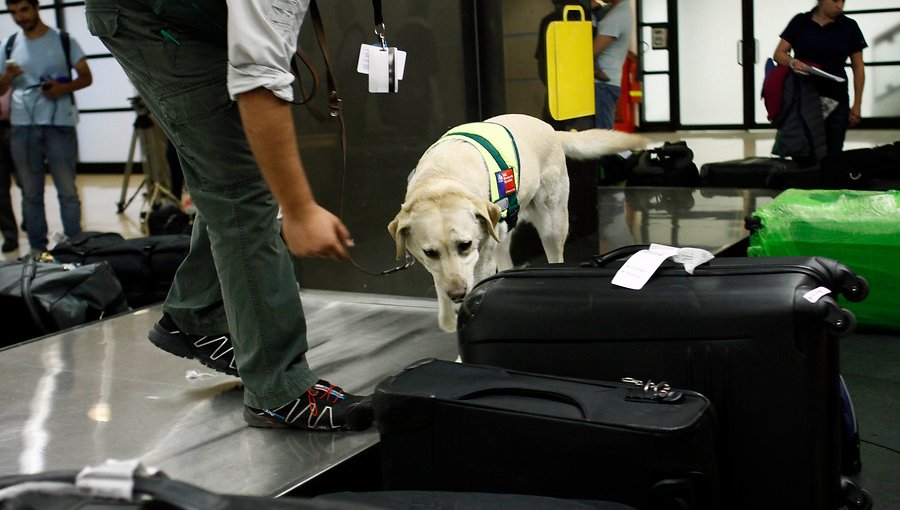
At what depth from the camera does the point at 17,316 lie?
164 inches

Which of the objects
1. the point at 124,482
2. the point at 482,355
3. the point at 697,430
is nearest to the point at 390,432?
the point at 482,355

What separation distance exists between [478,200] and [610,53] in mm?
2818

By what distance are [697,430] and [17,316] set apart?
341 cm

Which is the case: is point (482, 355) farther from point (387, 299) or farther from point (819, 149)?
point (819, 149)

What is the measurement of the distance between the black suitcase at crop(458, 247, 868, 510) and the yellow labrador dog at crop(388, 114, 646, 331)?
30.4 inches

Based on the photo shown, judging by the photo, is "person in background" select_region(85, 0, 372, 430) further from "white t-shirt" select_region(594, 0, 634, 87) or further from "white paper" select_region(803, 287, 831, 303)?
"white t-shirt" select_region(594, 0, 634, 87)

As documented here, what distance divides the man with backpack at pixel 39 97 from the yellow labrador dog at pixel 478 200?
407 centimetres

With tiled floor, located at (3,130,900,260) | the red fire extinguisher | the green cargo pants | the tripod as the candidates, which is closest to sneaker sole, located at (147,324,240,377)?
the green cargo pants

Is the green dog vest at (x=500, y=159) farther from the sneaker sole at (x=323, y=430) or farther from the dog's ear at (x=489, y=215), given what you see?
the sneaker sole at (x=323, y=430)

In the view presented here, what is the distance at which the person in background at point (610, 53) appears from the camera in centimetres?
527

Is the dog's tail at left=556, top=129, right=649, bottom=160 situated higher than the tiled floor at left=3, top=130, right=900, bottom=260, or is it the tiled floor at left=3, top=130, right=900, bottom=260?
the dog's tail at left=556, top=129, right=649, bottom=160

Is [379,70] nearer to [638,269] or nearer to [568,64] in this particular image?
[568,64]

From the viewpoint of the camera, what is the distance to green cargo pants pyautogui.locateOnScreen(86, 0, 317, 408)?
2.19 meters

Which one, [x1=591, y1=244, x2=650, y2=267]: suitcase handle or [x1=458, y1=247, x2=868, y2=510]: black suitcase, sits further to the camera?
[x1=591, y1=244, x2=650, y2=267]: suitcase handle
